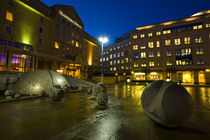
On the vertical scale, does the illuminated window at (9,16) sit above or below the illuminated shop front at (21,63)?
above

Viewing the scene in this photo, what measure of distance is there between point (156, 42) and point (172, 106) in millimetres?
47147

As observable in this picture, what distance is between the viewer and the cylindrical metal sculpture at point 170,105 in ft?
11.0

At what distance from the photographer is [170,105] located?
3383 millimetres

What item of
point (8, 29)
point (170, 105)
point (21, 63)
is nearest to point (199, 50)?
point (170, 105)

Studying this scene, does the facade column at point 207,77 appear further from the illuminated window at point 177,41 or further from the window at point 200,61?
the illuminated window at point 177,41

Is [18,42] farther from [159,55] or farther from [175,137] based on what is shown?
[159,55]

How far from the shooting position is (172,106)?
3.36 meters

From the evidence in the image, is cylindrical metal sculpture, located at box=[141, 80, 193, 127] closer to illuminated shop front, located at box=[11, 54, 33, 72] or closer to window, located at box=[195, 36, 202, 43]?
illuminated shop front, located at box=[11, 54, 33, 72]

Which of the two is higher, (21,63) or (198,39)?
(198,39)

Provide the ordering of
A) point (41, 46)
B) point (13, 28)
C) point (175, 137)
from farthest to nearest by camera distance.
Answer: point (41, 46), point (13, 28), point (175, 137)

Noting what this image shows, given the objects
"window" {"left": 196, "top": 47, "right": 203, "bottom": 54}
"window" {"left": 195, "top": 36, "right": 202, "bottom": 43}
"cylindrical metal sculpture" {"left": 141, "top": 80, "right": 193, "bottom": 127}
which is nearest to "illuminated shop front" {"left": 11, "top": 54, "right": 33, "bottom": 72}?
"cylindrical metal sculpture" {"left": 141, "top": 80, "right": 193, "bottom": 127}

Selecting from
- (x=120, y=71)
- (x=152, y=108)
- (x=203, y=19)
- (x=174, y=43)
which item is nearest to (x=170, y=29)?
(x=174, y=43)

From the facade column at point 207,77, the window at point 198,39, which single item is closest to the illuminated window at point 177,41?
the window at point 198,39

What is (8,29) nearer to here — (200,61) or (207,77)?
(200,61)
